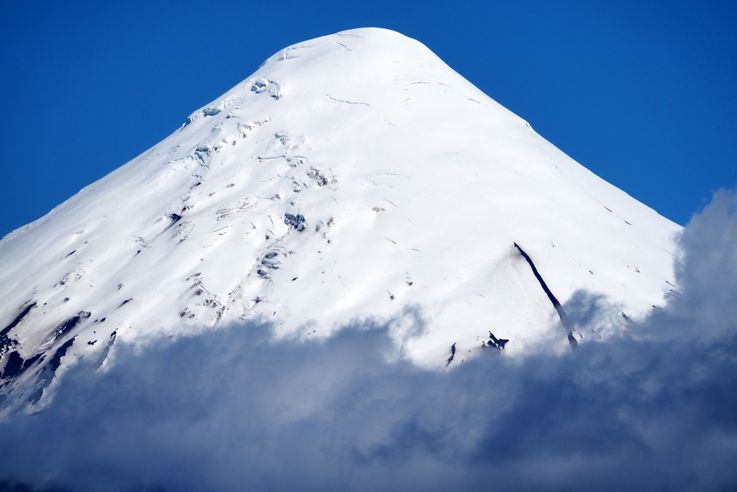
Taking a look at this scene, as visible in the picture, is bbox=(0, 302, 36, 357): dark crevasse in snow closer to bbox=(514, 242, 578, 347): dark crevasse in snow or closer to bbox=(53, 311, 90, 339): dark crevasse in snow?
bbox=(53, 311, 90, 339): dark crevasse in snow

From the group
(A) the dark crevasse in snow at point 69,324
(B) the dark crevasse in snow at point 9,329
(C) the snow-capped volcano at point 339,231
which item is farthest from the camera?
(B) the dark crevasse in snow at point 9,329

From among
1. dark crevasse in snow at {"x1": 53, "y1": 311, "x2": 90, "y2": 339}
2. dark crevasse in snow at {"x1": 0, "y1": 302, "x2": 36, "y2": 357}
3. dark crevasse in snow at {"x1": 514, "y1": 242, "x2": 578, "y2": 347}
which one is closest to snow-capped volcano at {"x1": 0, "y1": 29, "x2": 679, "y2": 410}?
dark crevasse in snow at {"x1": 0, "y1": 302, "x2": 36, "y2": 357}

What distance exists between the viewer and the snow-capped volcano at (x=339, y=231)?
147625 millimetres

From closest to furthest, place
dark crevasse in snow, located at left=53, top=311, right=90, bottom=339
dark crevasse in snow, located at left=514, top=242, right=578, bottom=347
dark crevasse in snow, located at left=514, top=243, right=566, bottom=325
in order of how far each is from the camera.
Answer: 1. dark crevasse in snow, located at left=514, top=242, right=578, bottom=347
2. dark crevasse in snow, located at left=514, top=243, right=566, bottom=325
3. dark crevasse in snow, located at left=53, top=311, right=90, bottom=339

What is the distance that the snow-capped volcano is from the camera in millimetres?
147625

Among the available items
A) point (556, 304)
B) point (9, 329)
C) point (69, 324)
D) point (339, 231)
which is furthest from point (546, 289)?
point (9, 329)

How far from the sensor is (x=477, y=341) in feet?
468

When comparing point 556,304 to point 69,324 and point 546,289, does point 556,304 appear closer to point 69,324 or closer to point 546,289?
point 546,289

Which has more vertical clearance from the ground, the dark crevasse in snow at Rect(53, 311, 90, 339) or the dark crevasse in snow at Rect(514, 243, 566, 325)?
the dark crevasse in snow at Rect(514, 243, 566, 325)

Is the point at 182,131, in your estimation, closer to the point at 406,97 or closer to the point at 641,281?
the point at 406,97

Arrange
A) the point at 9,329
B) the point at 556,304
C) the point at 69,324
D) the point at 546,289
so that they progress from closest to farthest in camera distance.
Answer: the point at 556,304
the point at 546,289
the point at 69,324
the point at 9,329


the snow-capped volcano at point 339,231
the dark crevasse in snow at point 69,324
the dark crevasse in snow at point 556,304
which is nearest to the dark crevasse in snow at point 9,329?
the snow-capped volcano at point 339,231

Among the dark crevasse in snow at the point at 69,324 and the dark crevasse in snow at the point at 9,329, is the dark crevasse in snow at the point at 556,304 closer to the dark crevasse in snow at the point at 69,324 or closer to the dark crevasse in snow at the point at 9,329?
the dark crevasse in snow at the point at 69,324

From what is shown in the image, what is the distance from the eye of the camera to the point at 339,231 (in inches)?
6156
